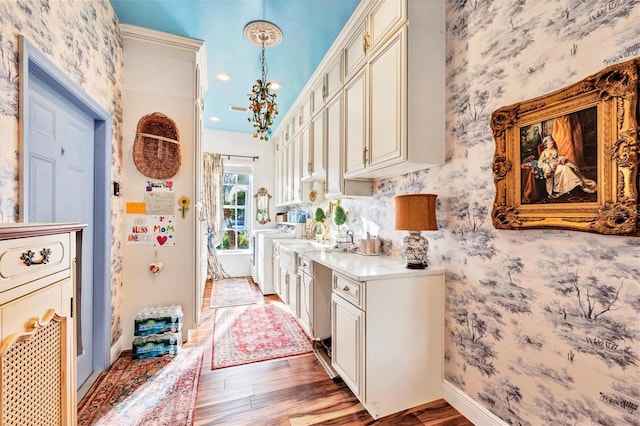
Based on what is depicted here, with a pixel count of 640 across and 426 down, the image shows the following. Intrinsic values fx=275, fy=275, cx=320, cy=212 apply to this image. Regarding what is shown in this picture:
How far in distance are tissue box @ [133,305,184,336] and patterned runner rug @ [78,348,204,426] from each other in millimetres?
224

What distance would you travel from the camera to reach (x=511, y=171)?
144 cm

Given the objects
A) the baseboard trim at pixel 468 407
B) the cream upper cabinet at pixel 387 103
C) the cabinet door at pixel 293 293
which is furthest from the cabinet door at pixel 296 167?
the baseboard trim at pixel 468 407

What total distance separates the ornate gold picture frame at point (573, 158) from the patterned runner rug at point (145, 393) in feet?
7.31

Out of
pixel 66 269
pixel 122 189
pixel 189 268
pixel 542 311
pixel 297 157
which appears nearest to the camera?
pixel 66 269

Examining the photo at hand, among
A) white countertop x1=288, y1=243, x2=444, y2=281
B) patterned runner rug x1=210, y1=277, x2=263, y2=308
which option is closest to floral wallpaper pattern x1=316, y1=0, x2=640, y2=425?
white countertop x1=288, y1=243, x2=444, y2=281

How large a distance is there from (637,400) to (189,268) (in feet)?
9.57

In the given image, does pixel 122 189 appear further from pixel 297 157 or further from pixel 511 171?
pixel 511 171

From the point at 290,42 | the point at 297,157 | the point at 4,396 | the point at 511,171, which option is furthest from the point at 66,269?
the point at 297,157

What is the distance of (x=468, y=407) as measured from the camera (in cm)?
167

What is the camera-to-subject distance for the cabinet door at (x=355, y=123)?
7.10 feet

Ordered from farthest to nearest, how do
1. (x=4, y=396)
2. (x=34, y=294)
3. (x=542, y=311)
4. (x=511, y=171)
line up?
(x=511, y=171) → (x=542, y=311) → (x=34, y=294) → (x=4, y=396)

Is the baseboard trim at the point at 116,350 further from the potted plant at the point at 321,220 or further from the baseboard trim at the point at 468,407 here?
the baseboard trim at the point at 468,407

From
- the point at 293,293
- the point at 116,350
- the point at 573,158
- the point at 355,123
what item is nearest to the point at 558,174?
the point at 573,158

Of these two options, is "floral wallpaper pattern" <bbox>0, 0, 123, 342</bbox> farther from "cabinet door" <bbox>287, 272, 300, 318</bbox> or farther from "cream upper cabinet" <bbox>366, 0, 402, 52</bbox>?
"cream upper cabinet" <bbox>366, 0, 402, 52</bbox>
